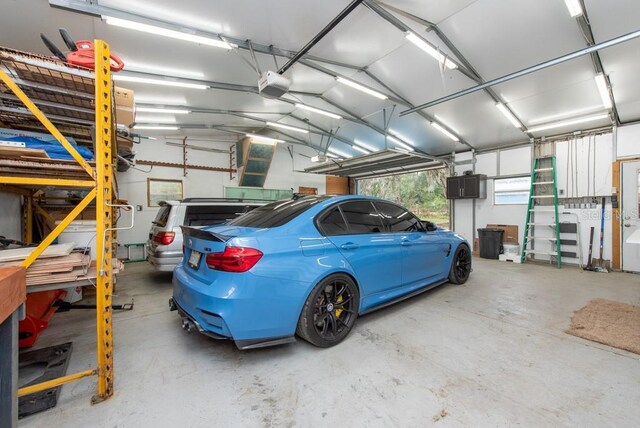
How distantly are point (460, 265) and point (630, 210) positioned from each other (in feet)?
14.4

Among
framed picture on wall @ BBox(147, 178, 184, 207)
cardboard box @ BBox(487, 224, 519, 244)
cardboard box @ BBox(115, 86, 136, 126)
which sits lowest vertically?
cardboard box @ BBox(487, 224, 519, 244)

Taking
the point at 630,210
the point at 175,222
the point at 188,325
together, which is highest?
the point at 630,210

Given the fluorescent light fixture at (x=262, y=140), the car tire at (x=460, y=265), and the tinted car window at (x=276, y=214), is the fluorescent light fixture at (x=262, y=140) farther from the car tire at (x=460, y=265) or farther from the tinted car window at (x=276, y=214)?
the car tire at (x=460, y=265)

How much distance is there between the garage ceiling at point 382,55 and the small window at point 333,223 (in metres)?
2.82

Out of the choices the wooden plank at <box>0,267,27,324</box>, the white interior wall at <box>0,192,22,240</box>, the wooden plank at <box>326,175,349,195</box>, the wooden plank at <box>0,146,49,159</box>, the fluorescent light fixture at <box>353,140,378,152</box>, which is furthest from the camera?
the wooden plank at <box>326,175,349,195</box>

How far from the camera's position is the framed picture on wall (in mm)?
7637

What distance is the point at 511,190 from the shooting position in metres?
7.29

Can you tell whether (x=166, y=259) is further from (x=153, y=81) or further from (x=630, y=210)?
(x=630, y=210)

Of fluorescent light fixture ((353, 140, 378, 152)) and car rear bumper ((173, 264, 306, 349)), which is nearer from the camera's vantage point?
car rear bumper ((173, 264, 306, 349))

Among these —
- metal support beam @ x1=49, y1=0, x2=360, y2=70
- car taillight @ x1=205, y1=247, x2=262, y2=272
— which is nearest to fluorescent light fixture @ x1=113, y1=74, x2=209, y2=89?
metal support beam @ x1=49, y1=0, x2=360, y2=70

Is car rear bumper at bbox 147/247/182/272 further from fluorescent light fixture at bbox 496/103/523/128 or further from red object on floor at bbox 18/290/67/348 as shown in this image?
fluorescent light fixture at bbox 496/103/523/128

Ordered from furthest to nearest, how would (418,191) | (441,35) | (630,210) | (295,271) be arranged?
1. (418,191)
2. (630,210)
3. (441,35)
4. (295,271)

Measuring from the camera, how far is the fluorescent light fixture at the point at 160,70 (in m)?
4.28

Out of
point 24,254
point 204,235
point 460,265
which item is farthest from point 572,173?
point 24,254
